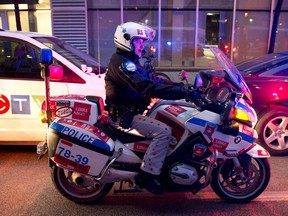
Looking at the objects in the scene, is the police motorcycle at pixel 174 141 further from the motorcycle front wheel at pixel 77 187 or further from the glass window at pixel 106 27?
the glass window at pixel 106 27

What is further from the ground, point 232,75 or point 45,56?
point 45,56

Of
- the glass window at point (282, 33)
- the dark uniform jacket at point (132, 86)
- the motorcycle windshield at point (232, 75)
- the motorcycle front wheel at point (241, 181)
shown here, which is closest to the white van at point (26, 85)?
the dark uniform jacket at point (132, 86)

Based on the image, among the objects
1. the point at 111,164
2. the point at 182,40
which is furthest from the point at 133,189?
the point at 182,40

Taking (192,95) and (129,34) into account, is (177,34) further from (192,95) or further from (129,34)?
(192,95)

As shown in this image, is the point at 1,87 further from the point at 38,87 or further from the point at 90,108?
the point at 90,108

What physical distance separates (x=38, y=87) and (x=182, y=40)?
9722 mm

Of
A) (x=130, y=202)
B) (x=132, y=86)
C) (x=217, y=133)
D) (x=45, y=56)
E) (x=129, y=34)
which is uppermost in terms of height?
(x=129, y=34)

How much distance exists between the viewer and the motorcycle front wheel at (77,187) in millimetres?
3826

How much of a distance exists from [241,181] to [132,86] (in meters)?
1.60

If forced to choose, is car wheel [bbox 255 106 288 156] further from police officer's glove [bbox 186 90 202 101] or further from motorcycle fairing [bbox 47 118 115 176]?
motorcycle fairing [bbox 47 118 115 176]

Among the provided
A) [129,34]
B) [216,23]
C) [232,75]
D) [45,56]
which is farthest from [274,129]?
[216,23]

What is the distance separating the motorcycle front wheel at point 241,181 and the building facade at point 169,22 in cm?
970

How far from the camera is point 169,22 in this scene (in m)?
13.7

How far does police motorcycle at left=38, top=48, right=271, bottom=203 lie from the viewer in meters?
3.52
